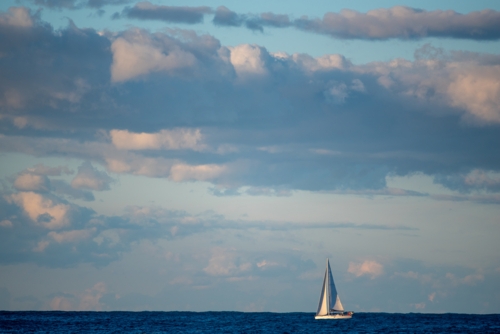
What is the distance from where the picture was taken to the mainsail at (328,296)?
188 m

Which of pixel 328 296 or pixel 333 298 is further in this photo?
pixel 333 298

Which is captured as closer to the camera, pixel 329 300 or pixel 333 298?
pixel 329 300

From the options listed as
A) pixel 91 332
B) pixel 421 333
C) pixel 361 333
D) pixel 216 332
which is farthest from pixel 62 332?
pixel 421 333

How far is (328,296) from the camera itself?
188m

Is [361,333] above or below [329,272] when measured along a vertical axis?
below

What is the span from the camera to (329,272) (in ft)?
618

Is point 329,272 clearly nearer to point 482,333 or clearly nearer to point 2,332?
point 482,333

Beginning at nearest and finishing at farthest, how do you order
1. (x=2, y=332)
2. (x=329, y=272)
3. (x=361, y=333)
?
1. (x=2, y=332)
2. (x=361, y=333)
3. (x=329, y=272)

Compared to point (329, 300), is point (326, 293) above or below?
above

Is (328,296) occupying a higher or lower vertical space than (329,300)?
higher

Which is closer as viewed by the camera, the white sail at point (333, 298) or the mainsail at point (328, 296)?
the mainsail at point (328, 296)

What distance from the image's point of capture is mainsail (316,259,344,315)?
188 m

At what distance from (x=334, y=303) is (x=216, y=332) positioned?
3923 centimetres

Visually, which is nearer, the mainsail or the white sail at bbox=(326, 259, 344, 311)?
the mainsail
